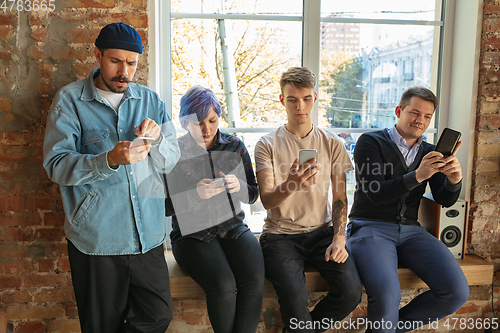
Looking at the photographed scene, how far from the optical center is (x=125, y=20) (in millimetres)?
1990

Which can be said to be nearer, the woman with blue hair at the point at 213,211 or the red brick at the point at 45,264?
the woman with blue hair at the point at 213,211

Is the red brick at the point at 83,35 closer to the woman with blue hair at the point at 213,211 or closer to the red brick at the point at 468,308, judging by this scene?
the woman with blue hair at the point at 213,211

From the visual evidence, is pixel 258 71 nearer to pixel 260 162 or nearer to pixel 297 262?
pixel 260 162

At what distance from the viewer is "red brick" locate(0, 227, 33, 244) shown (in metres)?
2.05

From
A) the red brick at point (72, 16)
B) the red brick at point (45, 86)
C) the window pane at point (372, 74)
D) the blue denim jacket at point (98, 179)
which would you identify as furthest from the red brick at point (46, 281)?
the window pane at point (372, 74)

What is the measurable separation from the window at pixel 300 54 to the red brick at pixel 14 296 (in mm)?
1369

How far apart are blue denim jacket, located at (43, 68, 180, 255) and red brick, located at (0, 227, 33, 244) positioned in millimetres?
609

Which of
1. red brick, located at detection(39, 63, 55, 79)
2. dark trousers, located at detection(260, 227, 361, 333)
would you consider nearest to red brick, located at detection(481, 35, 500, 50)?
dark trousers, located at detection(260, 227, 361, 333)

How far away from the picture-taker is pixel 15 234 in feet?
6.76

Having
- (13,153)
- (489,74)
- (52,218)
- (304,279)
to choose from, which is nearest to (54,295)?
(52,218)

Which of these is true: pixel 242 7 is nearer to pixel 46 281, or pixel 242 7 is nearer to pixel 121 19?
pixel 121 19

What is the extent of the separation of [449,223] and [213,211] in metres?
1.37

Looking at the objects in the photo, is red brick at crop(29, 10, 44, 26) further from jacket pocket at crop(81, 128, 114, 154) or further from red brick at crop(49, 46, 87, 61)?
jacket pocket at crop(81, 128, 114, 154)

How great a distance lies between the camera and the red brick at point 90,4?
195 cm
